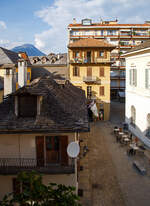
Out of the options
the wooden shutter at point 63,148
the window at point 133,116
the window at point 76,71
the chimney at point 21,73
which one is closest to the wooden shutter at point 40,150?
the wooden shutter at point 63,148

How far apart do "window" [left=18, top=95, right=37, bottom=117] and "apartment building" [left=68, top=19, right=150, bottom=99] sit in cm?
4068

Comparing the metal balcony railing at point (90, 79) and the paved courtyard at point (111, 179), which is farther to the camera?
the metal balcony railing at point (90, 79)

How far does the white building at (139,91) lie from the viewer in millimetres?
18914

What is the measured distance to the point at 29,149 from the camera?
10.1m

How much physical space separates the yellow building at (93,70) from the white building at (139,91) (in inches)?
281

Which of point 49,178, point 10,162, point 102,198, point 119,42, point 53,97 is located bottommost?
point 102,198

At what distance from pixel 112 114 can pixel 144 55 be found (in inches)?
682

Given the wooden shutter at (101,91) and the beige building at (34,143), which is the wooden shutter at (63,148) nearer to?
the beige building at (34,143)

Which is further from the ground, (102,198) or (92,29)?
(92,29)

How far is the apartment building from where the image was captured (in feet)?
163

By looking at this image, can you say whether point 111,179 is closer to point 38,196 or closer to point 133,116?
point 38,196

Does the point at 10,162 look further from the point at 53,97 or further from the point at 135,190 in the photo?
the point at 135,190

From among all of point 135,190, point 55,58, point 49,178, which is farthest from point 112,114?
point 49,178

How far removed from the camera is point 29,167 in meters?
9.76
